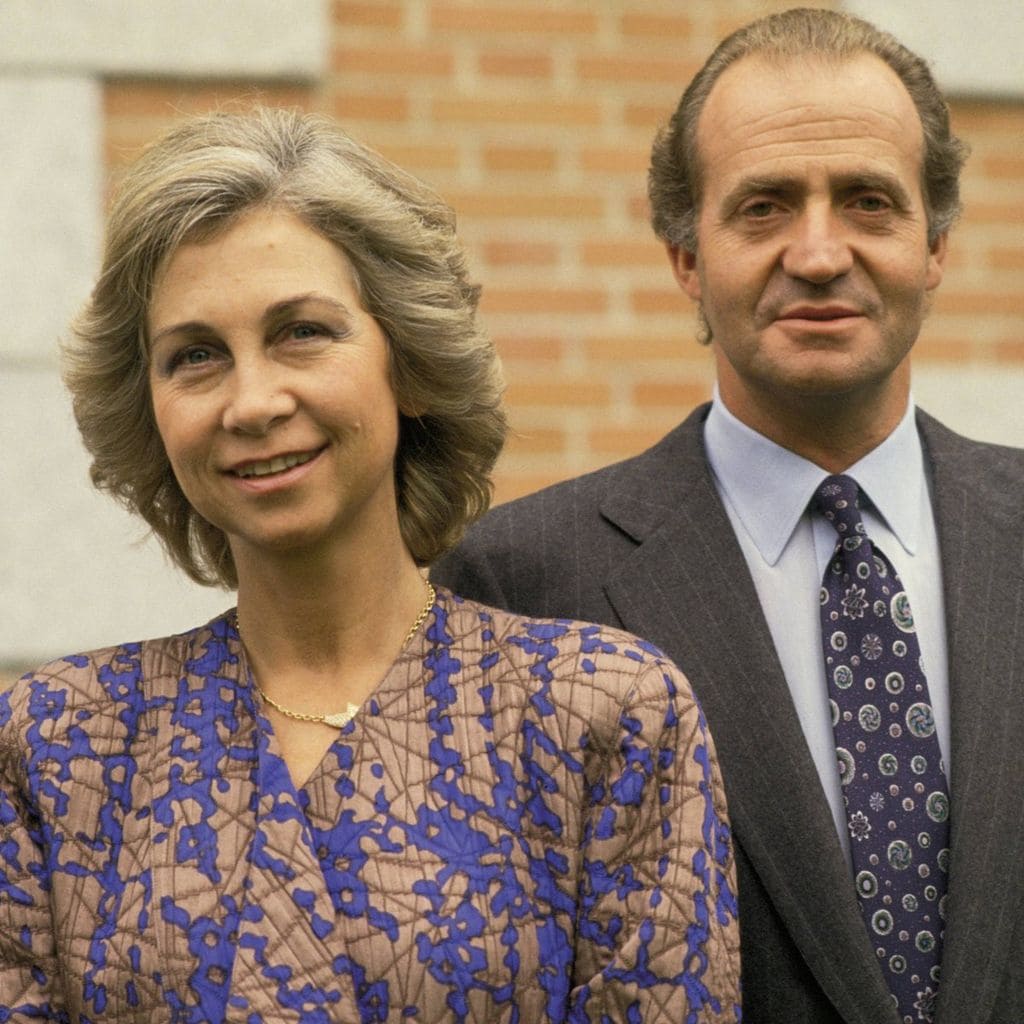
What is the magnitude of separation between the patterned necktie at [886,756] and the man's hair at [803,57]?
0.50 metres

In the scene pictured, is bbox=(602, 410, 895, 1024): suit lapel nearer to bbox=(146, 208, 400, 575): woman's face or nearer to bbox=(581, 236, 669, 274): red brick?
bbox=(146, 208, 400, 575): woman's face

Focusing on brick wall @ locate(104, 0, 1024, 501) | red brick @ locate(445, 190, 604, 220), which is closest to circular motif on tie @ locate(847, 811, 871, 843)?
brick wall @ locate(104, 0, 1024, 501)

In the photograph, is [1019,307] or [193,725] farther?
[1019,307]

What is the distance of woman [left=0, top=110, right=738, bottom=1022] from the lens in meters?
2.38

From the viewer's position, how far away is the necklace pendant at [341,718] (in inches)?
101

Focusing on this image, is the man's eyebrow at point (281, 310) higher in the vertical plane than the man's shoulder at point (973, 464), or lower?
higher

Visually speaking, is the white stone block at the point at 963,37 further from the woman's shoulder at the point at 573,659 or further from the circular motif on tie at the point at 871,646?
the woman's shoulder at the point at 573,659

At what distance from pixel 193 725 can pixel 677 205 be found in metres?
1.21

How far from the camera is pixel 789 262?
2945 millimetres

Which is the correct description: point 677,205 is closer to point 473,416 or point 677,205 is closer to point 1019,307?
point 473,416

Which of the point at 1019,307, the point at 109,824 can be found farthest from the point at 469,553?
the point at 1019,307

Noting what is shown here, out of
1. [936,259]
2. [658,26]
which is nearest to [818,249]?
[936,259]

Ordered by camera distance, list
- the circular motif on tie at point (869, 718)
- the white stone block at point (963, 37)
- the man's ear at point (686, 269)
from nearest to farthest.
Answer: the circular motif on tie at point (869, 718)
the man's ear at point (686, 269)
the white stone block at point (963, 37)

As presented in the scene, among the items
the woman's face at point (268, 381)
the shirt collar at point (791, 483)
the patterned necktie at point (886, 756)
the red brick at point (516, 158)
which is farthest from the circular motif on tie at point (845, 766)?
the red brick at point (516, 158)
